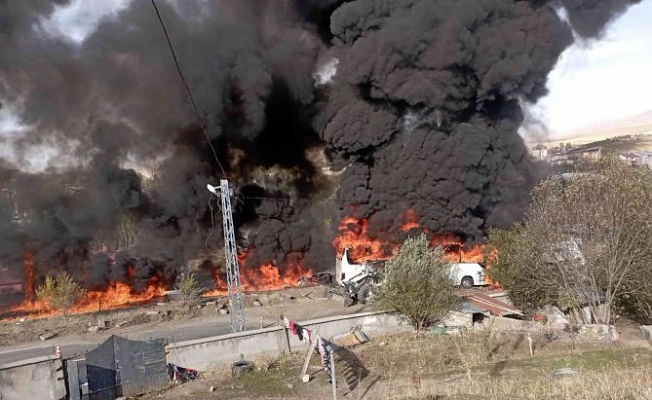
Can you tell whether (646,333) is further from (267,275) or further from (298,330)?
(267,275)

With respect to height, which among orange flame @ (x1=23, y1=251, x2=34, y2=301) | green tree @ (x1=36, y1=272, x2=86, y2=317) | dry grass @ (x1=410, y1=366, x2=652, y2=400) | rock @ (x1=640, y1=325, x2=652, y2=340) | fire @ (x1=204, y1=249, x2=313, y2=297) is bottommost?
rock @ (x1=640, y1=325, x2=652, y2=340)

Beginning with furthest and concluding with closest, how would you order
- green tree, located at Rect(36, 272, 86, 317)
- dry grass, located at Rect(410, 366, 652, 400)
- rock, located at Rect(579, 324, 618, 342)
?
green tree, located at Rect(36, 272, 86, 317) < rock, located at Rect(579, 324, 618, 342) < dry grass, located at Rect(410, 366, 652, 400)

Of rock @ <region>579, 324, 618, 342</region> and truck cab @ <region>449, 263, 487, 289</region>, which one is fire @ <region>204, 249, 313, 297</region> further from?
rock @ <region>579, 324, 618, 342</region>

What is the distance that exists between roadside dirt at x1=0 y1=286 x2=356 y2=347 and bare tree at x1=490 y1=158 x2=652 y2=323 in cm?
1187

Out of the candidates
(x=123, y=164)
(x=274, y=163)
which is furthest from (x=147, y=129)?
(x=274, y=163)

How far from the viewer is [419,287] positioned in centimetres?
2522

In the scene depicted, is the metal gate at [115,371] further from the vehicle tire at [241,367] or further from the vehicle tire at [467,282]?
the vehicle tire at [467,282]

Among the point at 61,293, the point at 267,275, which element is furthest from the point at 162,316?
the point at 267,275

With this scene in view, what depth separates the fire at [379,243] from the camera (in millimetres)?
44125

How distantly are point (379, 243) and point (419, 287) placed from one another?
69.3 ft

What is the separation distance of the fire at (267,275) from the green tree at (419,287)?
20.1 metres

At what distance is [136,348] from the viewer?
2127 centimetres

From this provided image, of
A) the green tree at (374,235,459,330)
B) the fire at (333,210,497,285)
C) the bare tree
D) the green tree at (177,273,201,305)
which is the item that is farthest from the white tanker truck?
the bare tree

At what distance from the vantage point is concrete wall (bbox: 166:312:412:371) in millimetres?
23000
